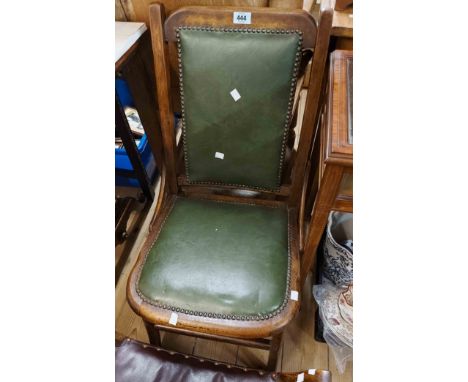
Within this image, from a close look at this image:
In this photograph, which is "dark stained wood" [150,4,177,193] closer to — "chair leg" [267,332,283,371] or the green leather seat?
the green leather seat

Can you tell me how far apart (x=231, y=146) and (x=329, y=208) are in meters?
0.35

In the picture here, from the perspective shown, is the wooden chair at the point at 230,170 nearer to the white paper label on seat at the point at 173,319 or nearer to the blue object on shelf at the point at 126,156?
the white paper label on seat at the point at 173,319

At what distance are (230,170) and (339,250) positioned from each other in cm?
46

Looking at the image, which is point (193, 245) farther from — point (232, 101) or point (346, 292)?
point (346, 292)

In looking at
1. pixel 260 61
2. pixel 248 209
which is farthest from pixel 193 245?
pixel 260 61

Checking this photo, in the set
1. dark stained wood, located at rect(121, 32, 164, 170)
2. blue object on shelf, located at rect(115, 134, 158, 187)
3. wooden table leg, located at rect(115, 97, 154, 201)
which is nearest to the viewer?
dark stained wood, located at rect(121, 32, 164, 170)

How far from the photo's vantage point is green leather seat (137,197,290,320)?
843 millimetres

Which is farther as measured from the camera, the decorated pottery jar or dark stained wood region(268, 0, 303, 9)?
the decorated pottery jar

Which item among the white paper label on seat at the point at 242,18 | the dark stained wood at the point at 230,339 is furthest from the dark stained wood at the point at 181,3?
the dark stained wood at the point at 230,339

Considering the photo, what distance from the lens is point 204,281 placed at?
34.2 inches

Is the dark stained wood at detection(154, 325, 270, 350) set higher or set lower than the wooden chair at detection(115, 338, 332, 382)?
higher

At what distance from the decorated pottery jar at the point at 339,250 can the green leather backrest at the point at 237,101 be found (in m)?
0.31

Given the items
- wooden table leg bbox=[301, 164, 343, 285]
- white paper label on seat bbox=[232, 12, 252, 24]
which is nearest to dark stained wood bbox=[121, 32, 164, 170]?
white paper label on seat bbox=[232, 12, 252, 24]
